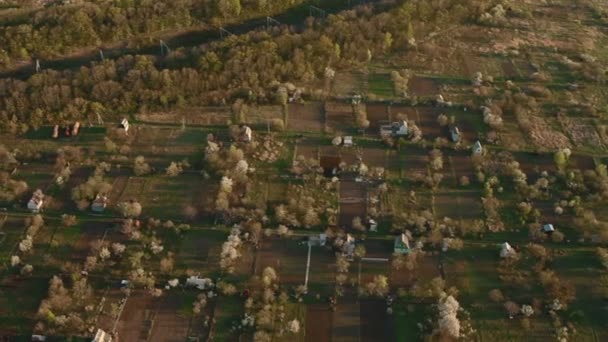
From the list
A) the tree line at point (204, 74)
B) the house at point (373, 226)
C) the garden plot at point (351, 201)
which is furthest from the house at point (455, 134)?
the tree line at point (204, 74)

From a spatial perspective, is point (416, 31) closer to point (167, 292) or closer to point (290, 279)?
point (290, 279)

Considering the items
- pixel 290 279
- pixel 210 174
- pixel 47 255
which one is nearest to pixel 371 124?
pixel 210 174

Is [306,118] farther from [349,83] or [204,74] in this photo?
[204,74]

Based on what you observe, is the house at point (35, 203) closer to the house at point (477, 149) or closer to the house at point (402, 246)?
the house at point (402, 246)

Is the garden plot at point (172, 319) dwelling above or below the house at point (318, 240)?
below

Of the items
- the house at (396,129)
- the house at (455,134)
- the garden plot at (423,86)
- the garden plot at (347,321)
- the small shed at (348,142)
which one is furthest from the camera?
the garden plot at (423,86)

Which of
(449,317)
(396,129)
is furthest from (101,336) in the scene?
(396,129)

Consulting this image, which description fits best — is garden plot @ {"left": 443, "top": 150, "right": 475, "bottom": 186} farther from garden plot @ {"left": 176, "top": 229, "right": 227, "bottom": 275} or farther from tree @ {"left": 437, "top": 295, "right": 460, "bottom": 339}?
garden plot @ {"left": 176, "top": 229, "right": 227, "bottom": 275}

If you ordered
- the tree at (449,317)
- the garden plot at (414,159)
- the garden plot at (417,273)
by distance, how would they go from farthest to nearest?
1. the garden plot at (414,159)
2. the garden plot at (417,273)
3. the tree at (449,317)
